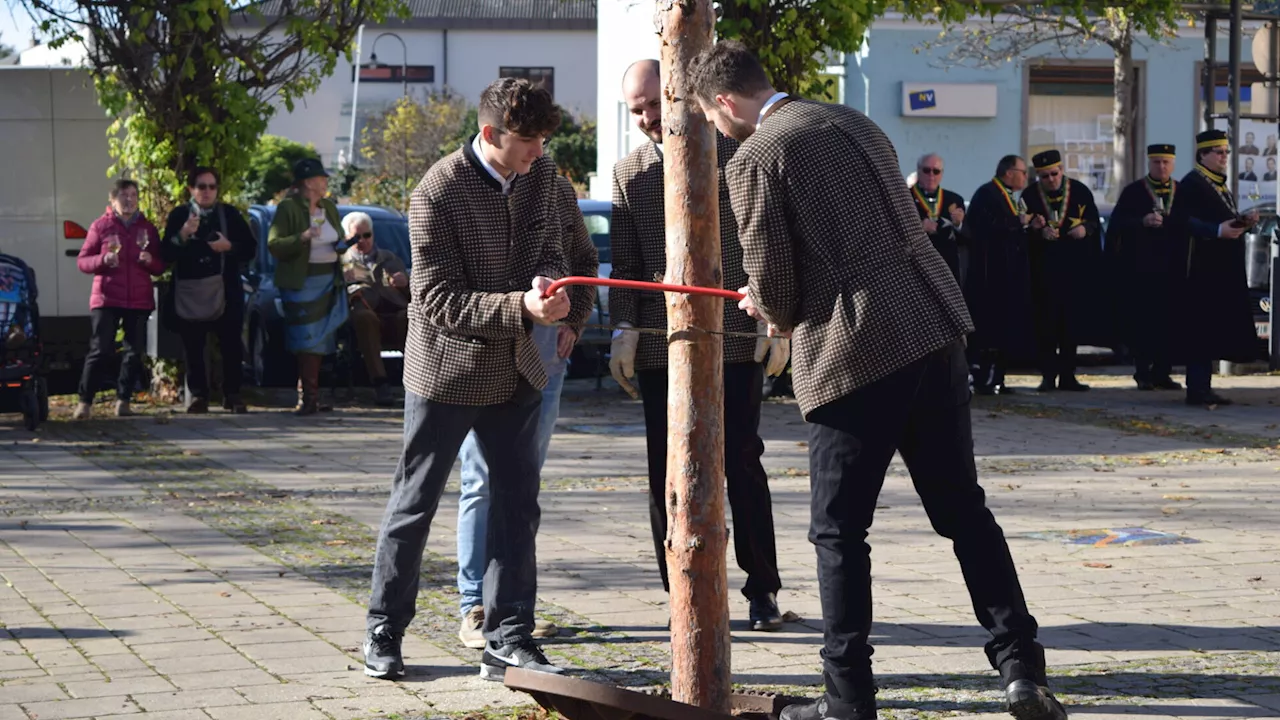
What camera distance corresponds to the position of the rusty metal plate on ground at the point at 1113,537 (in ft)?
26.7

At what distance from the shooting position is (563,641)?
20.5 ft

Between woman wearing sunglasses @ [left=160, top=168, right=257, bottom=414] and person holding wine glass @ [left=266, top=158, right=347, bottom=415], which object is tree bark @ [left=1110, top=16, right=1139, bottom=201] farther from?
woman wearing sunglasses @ [left=160, top=168, right=257, bottom=414]

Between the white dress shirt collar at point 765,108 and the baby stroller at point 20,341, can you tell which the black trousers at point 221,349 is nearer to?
the baby stroller at point 20,341

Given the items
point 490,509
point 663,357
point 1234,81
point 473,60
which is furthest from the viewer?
point 473,60

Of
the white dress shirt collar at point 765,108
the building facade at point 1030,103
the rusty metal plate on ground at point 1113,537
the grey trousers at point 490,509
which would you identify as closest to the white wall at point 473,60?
the building facade at point 1030,103

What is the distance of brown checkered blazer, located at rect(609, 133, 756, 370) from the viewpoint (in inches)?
250

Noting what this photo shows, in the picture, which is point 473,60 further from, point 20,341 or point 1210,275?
point 20,341

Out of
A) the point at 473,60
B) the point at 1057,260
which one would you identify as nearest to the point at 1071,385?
the point at 1057,260

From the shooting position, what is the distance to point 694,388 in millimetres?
4922

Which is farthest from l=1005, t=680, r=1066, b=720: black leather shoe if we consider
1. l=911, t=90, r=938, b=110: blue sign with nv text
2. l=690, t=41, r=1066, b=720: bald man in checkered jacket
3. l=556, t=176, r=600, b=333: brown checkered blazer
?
l=911, t=90, r=938, b=110: blue sign with nv text

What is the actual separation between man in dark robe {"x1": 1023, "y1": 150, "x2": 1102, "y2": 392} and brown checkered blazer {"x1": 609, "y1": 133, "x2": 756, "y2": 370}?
959 centimetres

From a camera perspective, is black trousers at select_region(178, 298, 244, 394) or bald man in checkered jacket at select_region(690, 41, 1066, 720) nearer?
bald man in checkered jacket at select_region(690, 41, 1066, 720)

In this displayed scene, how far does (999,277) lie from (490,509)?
400 inches

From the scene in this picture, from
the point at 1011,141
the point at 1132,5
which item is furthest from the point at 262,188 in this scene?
the point at 1132,5
